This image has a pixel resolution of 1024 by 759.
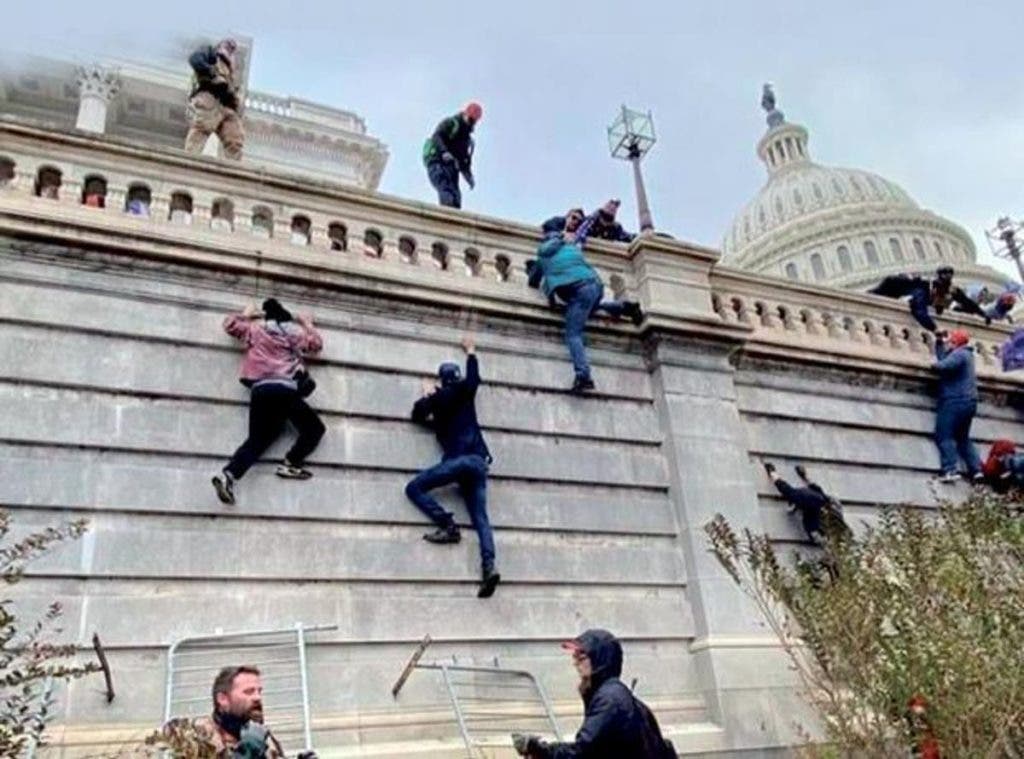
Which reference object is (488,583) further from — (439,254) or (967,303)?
(967,303)

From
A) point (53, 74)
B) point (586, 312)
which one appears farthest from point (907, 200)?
point (586, 312)

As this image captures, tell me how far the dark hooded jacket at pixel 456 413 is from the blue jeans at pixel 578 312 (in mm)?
1479

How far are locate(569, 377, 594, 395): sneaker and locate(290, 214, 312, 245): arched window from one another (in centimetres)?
321

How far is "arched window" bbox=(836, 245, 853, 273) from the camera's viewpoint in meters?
84.0

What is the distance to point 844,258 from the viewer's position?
85125 millimetres

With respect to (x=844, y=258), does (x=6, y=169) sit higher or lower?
lower

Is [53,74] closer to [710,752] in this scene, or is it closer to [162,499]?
[162,499]

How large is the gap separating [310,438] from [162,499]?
4.40ft

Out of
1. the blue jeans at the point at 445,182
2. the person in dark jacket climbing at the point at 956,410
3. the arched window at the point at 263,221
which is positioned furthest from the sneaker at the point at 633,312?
the person in dark jacket climbing at the point at 956,410

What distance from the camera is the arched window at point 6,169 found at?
8.42m

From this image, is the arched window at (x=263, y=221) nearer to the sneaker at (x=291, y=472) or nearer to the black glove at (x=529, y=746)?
the sneaker at (x=291, y=472)

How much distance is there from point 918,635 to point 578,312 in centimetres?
486

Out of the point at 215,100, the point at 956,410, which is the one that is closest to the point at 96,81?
the point at 215,100

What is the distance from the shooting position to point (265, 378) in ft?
26.5
